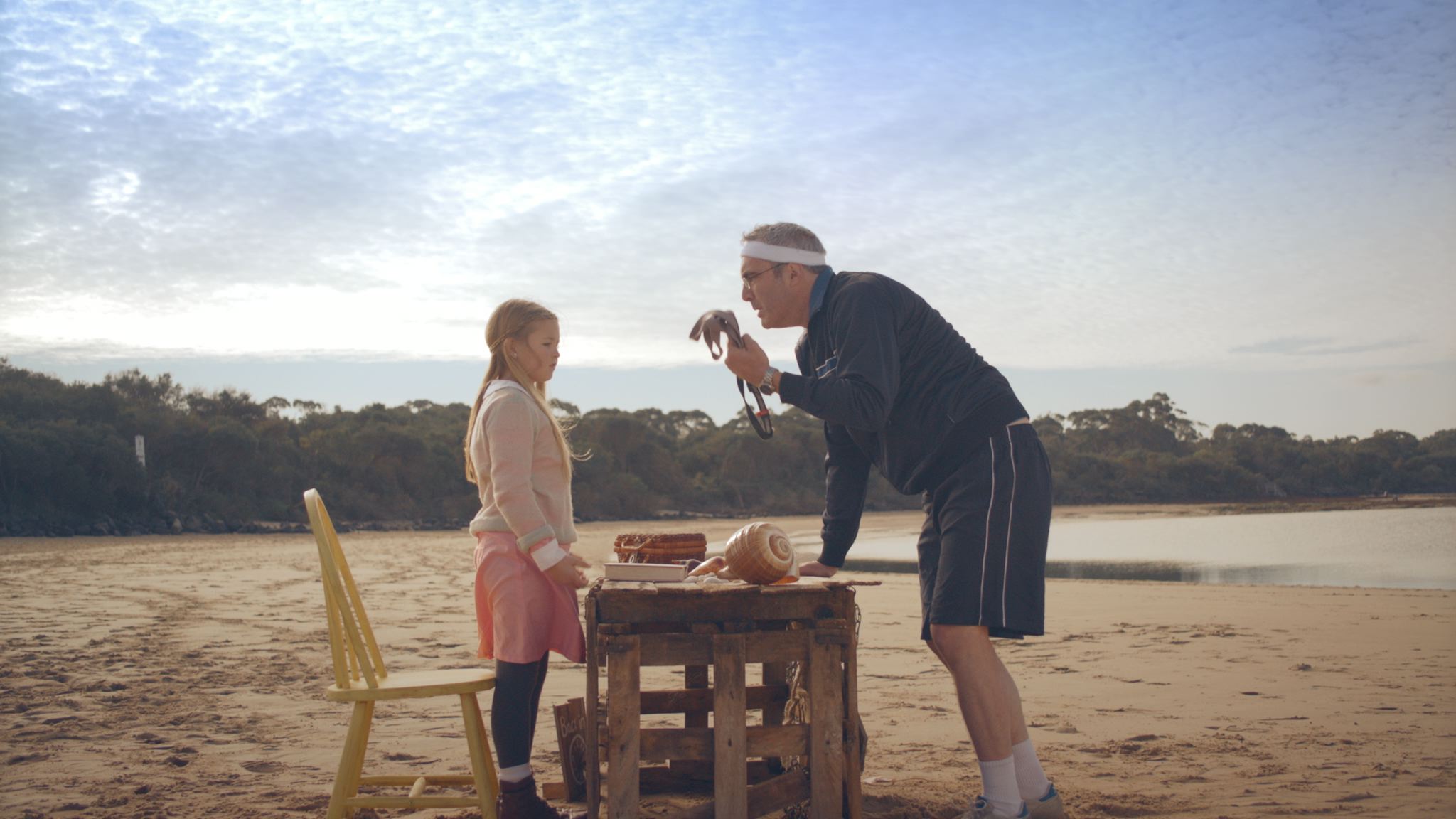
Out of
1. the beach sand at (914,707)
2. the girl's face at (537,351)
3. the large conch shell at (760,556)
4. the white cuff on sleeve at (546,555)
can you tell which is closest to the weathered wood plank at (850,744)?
the large conch shell at (760,556)

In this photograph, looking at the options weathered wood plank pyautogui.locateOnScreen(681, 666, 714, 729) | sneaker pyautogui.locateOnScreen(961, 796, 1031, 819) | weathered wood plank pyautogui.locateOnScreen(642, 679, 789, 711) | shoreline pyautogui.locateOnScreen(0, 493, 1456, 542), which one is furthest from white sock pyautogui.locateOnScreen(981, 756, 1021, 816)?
shoreline pyautogui.locateOnScreen(0, 493, 1456, 542)

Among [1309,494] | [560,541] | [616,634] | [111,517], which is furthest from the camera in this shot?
[1309,494]

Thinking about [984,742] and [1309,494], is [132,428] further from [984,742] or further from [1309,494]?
[1309,494]

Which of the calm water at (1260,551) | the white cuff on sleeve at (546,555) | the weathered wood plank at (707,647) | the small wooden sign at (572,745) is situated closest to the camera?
the weathered wood plank at (707,647)

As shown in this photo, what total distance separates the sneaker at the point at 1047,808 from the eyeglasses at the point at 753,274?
1811 millimetres

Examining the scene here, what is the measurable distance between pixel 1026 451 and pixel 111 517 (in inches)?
1135

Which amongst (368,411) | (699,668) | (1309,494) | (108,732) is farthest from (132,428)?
(1309,494)

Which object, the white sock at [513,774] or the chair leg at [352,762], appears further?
the white sock at [513,774]

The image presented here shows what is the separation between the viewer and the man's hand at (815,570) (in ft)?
10.2

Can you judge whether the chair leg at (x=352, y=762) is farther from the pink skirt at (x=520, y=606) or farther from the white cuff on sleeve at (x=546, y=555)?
the white cuff on sleeve at (x=546, y=555)

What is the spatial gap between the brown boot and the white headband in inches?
69.3

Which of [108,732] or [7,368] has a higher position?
[7,368]

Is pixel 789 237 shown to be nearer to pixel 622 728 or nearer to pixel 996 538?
pixel 996 538

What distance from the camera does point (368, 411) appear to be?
4375cm
